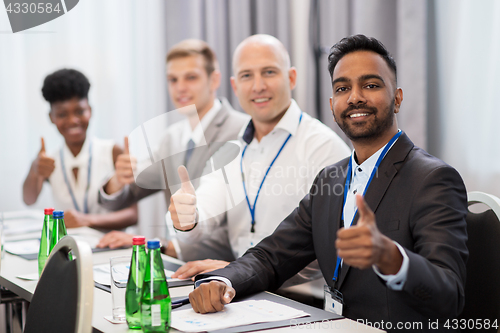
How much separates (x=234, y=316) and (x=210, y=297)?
3.1 inches

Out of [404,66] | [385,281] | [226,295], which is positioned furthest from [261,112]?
[385,281]

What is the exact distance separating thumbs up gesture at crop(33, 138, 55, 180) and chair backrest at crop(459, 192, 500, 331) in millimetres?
2611

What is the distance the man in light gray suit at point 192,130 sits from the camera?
2.14m

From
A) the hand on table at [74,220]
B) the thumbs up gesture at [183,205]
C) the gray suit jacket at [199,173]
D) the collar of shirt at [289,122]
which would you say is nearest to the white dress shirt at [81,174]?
the gray suit jacket at [199,173]

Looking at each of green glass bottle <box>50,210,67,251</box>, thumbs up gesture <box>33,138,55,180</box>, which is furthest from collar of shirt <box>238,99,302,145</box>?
thumbs up gesture <box>33,138,55,180</box>

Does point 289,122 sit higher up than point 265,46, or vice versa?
point 265,46

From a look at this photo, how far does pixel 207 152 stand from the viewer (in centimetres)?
196

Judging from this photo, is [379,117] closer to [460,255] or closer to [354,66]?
[354,66]

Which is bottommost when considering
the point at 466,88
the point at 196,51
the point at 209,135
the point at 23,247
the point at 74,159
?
the point at 23,247

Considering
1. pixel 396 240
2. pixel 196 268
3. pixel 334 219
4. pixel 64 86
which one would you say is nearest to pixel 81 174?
pixel 64 86

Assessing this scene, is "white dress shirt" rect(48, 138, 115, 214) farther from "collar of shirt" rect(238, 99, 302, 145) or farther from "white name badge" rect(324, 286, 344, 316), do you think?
"white name badge" rect(324, 286, 344, 316)

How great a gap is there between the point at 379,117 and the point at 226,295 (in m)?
0.66

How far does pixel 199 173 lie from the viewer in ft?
6.33

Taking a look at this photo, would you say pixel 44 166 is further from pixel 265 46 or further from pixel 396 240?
pixel 396 240
